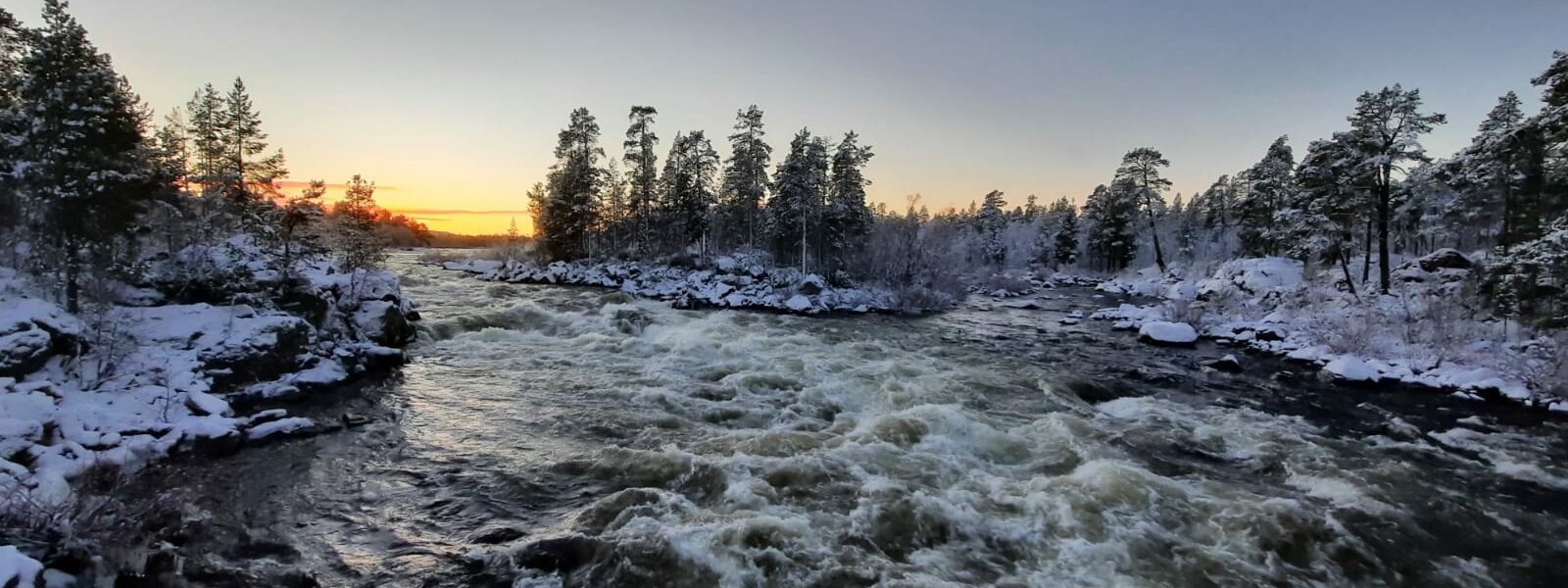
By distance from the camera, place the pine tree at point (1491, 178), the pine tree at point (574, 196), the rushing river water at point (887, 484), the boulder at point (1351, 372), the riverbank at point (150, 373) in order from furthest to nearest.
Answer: the pine tree at point (574, 196) → the pine tree at point (1491, 178) → the boulder at point (1351, 372) → the riverbank at point (150, 373) → the rushing river water at point (887, 484)

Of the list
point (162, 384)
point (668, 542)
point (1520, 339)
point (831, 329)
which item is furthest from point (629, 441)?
point (1520, 339)

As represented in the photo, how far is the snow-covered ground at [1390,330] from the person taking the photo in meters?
16.2

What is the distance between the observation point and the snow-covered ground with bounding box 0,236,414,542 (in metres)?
9.08

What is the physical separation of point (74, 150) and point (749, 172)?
41.0m

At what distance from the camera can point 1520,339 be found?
17812 mm

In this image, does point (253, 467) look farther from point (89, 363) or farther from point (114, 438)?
point (89, 363)

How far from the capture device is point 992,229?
87562 millimetres

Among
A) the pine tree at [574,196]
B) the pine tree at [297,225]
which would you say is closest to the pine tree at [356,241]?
the pine tree at [297,225]

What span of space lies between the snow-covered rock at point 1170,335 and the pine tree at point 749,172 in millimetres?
32897

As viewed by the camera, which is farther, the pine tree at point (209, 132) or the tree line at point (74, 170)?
the pine tree at point (209, 132)

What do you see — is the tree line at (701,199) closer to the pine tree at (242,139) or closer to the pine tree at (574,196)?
the pine tree at (574,196)

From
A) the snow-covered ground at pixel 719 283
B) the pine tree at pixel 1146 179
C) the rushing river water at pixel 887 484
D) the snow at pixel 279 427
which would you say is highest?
the pine tree at pixel 1146 179

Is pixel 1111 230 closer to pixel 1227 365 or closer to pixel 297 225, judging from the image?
pixel 1227 365

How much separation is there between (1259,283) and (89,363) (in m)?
46.6
